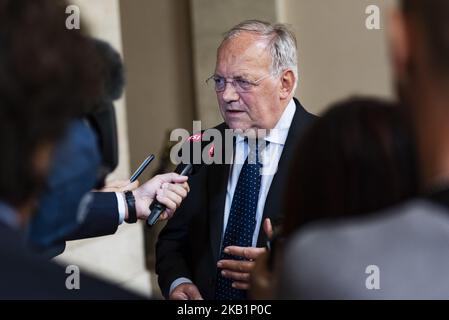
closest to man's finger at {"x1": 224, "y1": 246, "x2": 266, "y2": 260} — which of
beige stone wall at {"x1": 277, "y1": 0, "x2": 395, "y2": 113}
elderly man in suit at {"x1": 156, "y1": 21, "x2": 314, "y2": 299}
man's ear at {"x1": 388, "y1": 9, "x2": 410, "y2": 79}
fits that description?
A: elderly man in suit at {"x1": 156, "y1": 21, "x2": 314, "y2": 299}

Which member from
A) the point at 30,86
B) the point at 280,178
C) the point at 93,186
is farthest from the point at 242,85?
the point at 30,86

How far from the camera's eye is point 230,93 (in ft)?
9.74

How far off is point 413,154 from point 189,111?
5.03 meters

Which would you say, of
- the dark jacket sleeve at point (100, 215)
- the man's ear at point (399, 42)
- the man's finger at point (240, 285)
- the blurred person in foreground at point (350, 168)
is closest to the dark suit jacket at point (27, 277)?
the blurred person in foreground at point (350, 168)

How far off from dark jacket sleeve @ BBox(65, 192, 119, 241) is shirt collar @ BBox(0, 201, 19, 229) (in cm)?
152

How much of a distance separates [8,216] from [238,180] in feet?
5.62

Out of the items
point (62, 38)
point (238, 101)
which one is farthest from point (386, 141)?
point (238, 101)

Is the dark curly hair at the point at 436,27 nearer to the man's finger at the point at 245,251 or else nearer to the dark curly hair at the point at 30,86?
the dark curly hair at the point at 30,86

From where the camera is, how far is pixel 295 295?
1120mm

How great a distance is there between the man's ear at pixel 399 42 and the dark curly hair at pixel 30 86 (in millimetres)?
458

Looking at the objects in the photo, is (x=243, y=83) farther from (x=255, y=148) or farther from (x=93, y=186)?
(x=93, y=186)

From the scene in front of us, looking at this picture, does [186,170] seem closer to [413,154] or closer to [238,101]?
[238,101]

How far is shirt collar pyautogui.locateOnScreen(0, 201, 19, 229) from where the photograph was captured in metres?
1.14

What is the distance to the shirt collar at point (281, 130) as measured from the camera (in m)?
2.89
